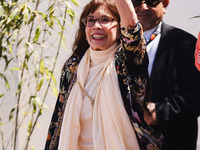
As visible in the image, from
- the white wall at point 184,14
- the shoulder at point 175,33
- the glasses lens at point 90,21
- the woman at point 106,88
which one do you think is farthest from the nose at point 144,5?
the white wall at point 184,14

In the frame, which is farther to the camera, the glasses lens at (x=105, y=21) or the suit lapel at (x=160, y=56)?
the suit lapel at (x=160, y=56)

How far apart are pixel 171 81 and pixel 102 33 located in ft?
1.59

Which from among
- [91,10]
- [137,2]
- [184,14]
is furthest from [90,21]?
[184,14]

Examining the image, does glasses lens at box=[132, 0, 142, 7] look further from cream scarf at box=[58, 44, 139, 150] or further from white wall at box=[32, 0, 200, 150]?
white wall at box=[32, 0, 200, 150]

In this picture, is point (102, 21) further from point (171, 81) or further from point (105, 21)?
point (171, 81)

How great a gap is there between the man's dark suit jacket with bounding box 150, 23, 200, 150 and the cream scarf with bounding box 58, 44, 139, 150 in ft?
0.66

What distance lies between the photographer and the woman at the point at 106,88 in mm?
2025

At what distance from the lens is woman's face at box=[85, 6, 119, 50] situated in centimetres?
222

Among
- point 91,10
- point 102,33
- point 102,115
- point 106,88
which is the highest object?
point 91,10

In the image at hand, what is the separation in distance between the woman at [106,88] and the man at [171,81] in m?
0.13

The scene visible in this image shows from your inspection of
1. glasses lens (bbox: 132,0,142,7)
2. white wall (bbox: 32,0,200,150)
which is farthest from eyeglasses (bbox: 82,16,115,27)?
white wall (bbox: 32,0,200,150)

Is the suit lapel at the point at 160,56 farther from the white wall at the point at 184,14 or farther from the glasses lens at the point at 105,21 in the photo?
the white wall at the point at 184,14

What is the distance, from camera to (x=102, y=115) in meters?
2.13

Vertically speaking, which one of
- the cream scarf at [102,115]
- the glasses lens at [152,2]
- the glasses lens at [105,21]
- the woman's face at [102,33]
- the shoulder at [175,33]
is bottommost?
the cream scarf at [102,115]
